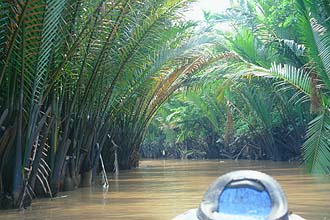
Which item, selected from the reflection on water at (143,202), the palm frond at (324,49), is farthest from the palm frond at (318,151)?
the palm frond at (324,49)

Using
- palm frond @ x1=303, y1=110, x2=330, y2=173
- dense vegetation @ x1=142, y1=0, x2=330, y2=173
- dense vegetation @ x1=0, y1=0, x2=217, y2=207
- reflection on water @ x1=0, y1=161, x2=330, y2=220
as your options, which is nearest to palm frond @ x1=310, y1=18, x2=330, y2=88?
dense vegetation @ x1=142, y1=0, x2=330, y2=173

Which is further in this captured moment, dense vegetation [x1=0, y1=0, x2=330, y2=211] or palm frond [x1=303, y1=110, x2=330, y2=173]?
palm frond [x1=303, y1=110, x2=330, y2=173]

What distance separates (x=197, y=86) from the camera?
19109 mm

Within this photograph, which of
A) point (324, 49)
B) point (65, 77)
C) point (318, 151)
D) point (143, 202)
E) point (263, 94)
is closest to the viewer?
point (143, 202)

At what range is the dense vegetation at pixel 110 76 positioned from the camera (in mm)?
7902

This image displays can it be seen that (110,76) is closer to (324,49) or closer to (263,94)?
(324,49)

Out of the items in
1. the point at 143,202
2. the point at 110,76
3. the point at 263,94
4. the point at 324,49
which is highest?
the point at 263,94

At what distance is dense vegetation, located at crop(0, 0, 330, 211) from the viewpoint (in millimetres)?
7902

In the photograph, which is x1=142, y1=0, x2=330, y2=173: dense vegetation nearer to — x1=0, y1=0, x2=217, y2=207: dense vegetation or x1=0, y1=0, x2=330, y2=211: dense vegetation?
x1=0, y1=0, x2=330, y2=211: dense vegetation

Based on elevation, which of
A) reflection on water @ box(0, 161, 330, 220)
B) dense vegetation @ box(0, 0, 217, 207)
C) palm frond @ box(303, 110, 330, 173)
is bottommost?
reflection on water @ box(0, 161, 330, 220)

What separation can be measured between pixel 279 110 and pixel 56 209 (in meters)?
16.9

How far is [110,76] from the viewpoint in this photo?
12.1 meters

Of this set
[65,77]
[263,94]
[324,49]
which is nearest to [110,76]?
[65,77]

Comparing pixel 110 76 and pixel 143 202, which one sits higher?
pixel 110 76
